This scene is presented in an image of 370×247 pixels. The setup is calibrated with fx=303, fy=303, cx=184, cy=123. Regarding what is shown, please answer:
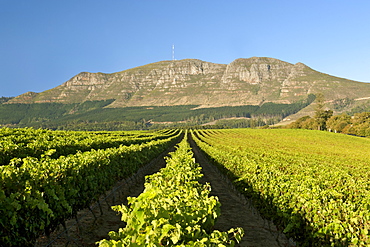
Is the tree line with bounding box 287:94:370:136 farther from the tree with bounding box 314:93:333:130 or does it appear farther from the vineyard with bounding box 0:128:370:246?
the vineyard with bounding box 0:128:370:246

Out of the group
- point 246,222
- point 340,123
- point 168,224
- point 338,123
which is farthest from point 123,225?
point 338,123

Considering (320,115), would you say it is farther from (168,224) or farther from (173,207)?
(168,224)

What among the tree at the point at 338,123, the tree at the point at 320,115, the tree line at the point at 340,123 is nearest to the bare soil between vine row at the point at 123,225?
the tree line at the point at 340,123

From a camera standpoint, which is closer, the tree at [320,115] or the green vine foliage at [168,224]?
the green vine foliage at [168,224]

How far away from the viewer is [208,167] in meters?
31.2

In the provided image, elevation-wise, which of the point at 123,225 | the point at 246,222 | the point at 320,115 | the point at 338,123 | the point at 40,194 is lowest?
the point at 338,123

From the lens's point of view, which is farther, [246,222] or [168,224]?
[246,222]

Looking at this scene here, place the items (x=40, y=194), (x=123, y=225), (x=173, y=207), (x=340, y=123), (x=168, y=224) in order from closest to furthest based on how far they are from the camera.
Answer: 1. (x=168, y=224)
2. (x=173, y=207)
3. (x=40, y=194)
4. (x=123, y=225)
5. (x=340, y=123)

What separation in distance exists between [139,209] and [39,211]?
428 cm

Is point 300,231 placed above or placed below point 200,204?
below

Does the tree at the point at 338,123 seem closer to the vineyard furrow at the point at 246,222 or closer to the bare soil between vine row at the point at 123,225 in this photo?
the vineyard furrow at the point at 246,222

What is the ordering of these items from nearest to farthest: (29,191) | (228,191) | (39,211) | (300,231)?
(29,191) → (39,211) → (300,231) → (228,191)

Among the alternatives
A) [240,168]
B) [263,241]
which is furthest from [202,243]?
[240,168]

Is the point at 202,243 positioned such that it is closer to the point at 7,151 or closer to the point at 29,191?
the point at 29,191
